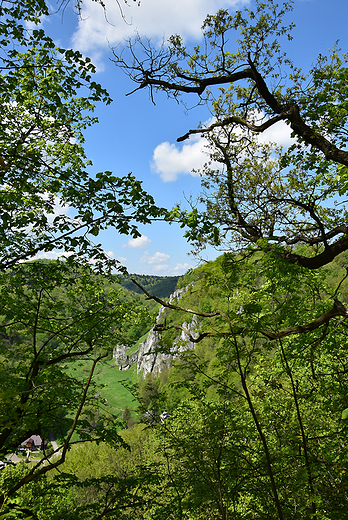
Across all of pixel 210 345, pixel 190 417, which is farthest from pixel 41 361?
pixel 210 345

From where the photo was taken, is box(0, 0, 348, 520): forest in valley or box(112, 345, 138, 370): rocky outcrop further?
box(112, 345, 138, 370): rocky outcrop

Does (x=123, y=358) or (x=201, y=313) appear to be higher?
(x=201, y=313)

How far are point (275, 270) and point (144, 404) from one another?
11.5 feet

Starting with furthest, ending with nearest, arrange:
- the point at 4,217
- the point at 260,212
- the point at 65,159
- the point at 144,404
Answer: the point at 65,159 → the point at 260,212 → the point at 144,404 → the point at 4,217

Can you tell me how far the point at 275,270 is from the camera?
4.17 m

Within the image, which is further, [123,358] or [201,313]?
[123,358]

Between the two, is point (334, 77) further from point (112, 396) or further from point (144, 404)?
point (112, 396)

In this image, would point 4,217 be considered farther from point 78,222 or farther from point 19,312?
point 19,312

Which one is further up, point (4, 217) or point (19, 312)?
point (4, 217)

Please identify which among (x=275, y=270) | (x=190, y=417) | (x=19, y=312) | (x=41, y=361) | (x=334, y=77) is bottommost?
(x=190, y=417)

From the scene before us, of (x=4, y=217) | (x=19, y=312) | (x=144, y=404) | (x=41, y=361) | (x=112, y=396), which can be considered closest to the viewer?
(x=4, y=217)

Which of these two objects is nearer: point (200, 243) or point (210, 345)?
A: point (200, 243)

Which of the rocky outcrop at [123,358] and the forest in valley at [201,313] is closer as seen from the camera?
the forest in valley at [201,313]

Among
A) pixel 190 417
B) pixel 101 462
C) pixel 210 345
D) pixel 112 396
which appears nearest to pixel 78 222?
pixel 190 417
